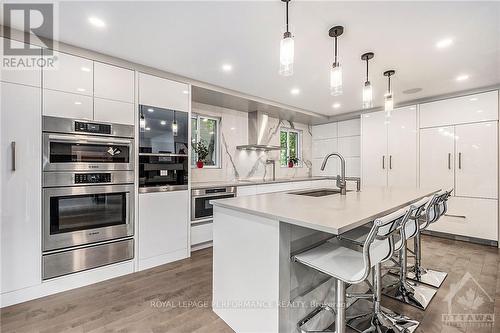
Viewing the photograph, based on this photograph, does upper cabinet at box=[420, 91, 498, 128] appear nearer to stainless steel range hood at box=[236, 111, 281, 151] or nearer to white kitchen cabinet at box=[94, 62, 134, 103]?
stainless steel range hood at box=[236, 111, 281, 151]

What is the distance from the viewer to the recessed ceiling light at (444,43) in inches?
88.1

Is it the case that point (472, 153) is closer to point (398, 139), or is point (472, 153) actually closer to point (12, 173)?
point (398, 139)

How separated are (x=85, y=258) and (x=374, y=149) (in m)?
4.97

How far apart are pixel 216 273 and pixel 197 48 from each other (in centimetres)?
215

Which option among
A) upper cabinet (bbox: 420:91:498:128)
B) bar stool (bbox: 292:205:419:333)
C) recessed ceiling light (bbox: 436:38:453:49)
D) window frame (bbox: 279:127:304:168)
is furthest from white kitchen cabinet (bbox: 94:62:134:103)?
upper cabinet (bbox: 420:91:498:128)

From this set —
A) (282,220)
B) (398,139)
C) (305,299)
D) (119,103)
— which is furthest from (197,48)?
(398,139)

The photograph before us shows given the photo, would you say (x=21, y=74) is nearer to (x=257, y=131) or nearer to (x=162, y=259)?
(x=162, y=259)

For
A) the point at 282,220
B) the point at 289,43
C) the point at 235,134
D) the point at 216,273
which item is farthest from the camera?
the point at 235,134

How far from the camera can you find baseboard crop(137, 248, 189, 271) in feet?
9.05

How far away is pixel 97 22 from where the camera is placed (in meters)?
1.98

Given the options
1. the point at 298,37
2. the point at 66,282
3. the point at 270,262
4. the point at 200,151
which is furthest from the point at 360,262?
the point at 200,151

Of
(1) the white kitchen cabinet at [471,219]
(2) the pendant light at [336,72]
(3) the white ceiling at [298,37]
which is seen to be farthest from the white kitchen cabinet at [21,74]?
(1) the white kitchen cabinet at [471,219]

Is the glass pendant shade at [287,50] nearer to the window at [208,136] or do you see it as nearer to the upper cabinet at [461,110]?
the window at [208,136]

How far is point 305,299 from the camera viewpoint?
1.62m
